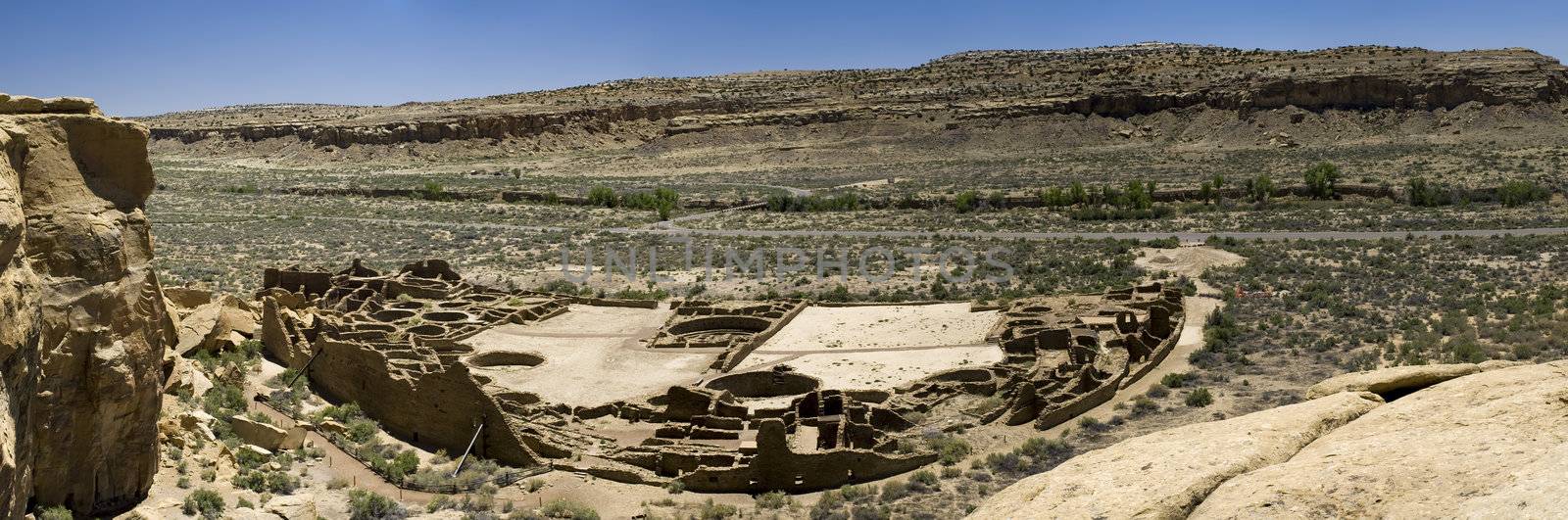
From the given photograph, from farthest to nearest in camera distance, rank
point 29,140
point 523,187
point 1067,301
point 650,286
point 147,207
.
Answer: point 523,187
point 147,207
point 650,286
point 1067,301
point 29,140

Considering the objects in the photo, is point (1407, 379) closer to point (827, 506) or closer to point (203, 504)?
point (827, 506)

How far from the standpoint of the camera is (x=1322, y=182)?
68875 mm

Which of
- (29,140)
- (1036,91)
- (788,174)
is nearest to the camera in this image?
(29,140)

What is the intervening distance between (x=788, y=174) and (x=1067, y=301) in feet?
229

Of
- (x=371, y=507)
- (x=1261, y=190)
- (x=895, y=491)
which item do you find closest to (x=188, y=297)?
(x=371, y=507)

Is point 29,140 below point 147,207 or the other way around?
the other way around

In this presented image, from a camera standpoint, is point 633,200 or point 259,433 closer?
point 259,433

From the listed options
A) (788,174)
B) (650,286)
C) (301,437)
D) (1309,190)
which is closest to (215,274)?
(650,286)

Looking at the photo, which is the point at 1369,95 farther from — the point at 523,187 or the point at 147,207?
the point at 147,207

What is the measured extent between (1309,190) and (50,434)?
65.2m

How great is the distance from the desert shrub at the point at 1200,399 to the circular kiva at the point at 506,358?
15896mm

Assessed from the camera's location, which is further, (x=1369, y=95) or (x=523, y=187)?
(x=1369, y=95)

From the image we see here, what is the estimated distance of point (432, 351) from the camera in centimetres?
3209

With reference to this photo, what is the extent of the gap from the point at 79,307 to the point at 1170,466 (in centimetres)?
1171
